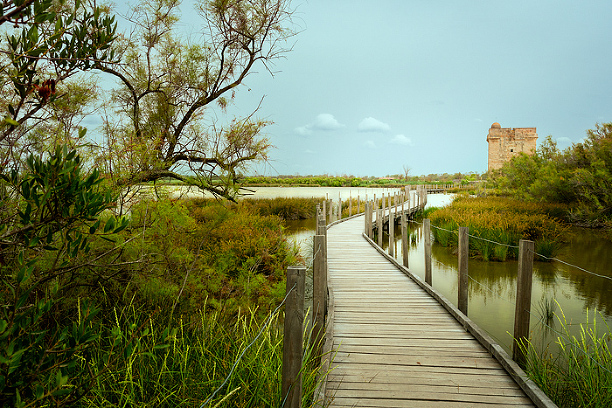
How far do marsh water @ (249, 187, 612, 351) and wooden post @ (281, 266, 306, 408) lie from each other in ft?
12.1

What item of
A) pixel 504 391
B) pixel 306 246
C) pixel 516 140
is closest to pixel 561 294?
pixel 504 391

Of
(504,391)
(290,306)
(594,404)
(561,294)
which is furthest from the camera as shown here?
(561,294)

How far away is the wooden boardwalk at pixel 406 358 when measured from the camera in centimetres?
310

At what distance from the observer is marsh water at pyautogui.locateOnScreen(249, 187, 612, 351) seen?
19.6 feet

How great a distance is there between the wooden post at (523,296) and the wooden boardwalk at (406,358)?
0.27m

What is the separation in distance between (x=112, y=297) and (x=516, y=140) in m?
57.0

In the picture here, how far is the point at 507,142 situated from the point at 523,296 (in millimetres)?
54651

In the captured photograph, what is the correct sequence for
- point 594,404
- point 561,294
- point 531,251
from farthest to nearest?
point 561,294
point 531,251
point 594,404

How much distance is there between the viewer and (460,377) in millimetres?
3393

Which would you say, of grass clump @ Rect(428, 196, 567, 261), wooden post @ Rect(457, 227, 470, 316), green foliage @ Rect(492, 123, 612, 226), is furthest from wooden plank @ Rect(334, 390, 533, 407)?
green foliage @ Rect(492, 123, 612, 226)

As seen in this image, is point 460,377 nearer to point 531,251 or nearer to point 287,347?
point 531,251

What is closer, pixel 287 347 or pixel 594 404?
pixel 287 347

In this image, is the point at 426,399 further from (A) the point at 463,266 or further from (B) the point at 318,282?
(A) the point at 463,266

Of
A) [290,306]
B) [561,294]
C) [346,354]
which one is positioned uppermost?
[290,306]
